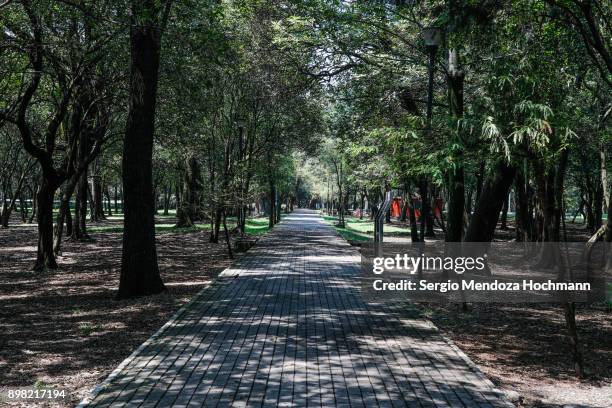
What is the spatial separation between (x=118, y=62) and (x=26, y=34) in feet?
7.32

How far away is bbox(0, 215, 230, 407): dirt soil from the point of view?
21.4ft

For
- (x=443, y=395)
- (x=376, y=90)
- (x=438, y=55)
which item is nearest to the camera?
(x=443, y=395)

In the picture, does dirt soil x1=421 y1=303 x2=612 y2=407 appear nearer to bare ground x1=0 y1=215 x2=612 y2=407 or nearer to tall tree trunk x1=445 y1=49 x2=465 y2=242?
bare ground x1=0 y1=215 x2=612 y2=407

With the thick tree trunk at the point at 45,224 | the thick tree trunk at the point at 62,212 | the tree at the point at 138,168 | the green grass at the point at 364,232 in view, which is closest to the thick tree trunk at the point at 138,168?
the tree at the point at 138,168

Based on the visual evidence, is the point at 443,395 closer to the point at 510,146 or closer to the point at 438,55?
the point at 510,146

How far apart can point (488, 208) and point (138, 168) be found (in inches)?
289

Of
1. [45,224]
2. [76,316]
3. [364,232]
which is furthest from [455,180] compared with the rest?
[364,232]

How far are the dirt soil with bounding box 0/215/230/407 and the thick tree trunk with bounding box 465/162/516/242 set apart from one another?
624cm

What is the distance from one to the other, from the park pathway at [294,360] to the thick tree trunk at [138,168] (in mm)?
1424

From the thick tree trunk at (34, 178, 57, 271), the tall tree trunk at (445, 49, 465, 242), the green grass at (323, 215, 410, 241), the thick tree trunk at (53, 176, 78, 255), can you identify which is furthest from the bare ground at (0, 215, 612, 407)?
the green grass at (323, 215, 410, 241)

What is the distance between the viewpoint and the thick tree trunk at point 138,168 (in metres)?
11.5

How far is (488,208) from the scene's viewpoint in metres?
12.2

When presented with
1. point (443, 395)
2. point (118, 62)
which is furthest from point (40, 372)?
point (118, 62)

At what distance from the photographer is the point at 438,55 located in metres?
12.6
